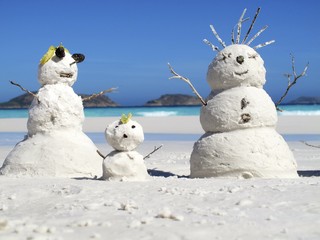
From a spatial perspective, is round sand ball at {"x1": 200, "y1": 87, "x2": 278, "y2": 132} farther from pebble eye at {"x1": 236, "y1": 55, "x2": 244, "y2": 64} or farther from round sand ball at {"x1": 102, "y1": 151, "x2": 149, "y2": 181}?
round sand ball at {"x1": 102, "y1": 151, "x2": 149, "y2": 181}

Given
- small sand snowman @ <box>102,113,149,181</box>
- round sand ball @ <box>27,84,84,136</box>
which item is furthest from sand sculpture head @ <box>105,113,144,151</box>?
round sand ball @ <box>27,84,84,136</box>

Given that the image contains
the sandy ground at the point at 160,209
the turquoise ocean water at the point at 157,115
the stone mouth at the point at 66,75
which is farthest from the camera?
the turquoise ocean water at the point at 157,115

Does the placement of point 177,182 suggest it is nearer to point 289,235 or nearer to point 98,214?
point 98,214

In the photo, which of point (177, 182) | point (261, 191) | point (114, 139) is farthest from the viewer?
point (114, 139)

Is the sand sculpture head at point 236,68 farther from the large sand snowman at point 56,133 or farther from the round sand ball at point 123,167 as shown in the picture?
the large sand snowman at point 56,133

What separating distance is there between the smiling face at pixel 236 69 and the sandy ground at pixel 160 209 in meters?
1.56

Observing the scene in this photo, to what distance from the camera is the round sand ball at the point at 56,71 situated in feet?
28.5

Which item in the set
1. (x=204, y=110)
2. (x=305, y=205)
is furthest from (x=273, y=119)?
(x=305, y=205)

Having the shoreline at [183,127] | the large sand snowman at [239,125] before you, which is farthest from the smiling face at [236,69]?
the shoreline at [183,127]

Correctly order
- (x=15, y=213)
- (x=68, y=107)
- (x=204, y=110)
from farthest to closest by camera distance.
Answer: (x=68, y=107) → (x=204, y=110) → (x=15, y=213)

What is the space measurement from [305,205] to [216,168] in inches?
96.3

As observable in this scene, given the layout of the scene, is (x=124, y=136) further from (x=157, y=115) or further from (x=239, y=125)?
(x=157, y=115)

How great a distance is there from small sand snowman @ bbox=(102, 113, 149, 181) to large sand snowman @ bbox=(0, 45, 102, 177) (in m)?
0.95

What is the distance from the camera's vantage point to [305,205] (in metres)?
5.18
